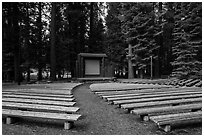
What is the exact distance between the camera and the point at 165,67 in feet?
93.8

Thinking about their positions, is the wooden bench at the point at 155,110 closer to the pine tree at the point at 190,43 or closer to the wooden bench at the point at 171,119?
the wooden bench at the point at 171,119

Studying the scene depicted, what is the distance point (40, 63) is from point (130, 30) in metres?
11.4

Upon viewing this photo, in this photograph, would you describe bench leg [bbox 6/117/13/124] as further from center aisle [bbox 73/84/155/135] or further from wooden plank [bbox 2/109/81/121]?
center aisle [bbox 73/84/155/135]

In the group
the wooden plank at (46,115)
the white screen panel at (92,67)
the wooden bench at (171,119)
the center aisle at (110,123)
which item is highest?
the white screen panel at (92,67)

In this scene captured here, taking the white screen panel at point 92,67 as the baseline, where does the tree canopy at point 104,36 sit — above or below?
above

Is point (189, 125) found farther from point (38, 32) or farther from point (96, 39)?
point (96, 39)

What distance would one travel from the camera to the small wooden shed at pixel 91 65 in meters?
22.7

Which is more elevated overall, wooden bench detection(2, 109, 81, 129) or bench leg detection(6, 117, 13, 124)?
wooden bench detection(2, 109, 81, 129)

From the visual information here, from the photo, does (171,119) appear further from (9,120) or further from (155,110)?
(9,120)

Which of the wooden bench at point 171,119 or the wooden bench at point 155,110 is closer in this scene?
the wooden bench at point 171,119

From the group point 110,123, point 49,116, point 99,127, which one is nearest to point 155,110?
point 110,123

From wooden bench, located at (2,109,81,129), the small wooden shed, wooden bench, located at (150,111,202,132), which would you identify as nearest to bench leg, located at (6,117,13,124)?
wooden bench, located at (2,109,81,129)

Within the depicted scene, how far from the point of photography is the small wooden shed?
2270 cm

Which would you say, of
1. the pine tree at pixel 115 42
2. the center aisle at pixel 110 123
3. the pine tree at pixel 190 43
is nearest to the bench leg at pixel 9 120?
the center aisle at pixel 110 123
